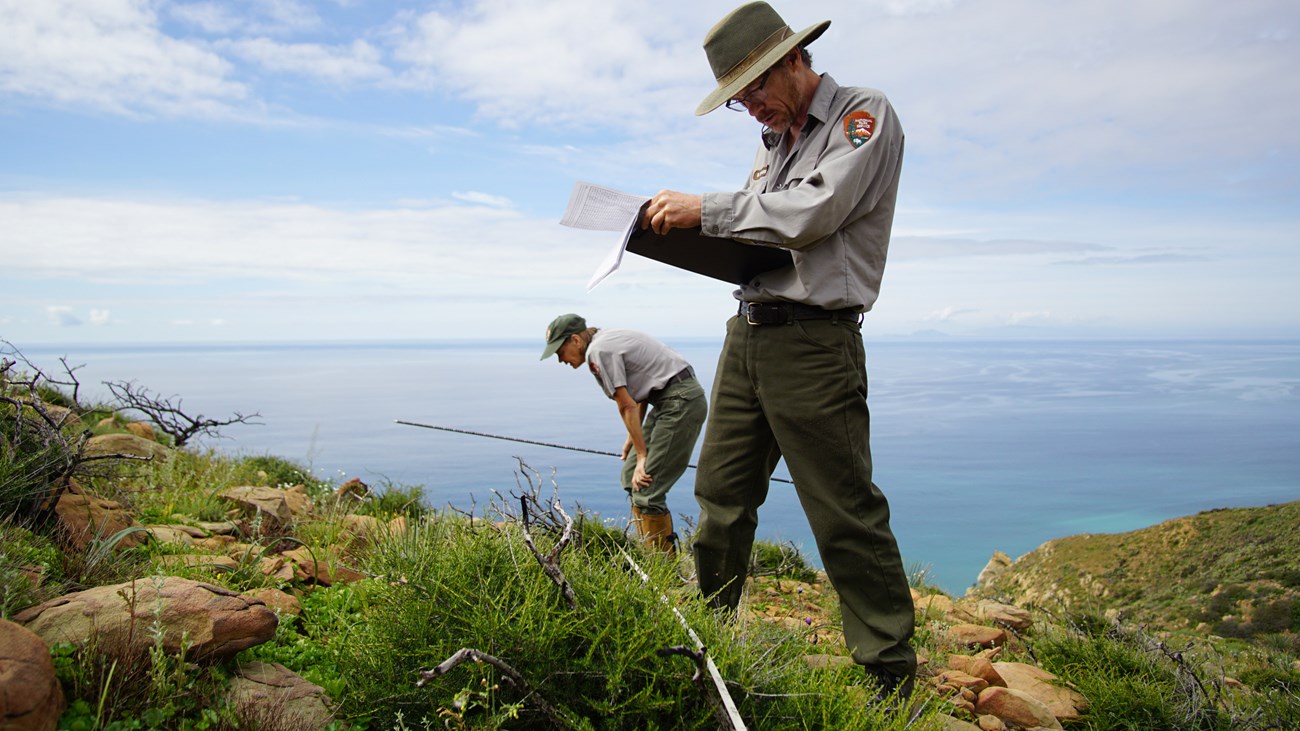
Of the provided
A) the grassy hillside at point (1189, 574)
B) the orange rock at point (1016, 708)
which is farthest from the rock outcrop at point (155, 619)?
the grassy hillside at point (1189, 574)

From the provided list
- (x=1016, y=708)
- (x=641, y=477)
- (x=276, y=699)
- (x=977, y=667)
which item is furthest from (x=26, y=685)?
(x=641, y=477)

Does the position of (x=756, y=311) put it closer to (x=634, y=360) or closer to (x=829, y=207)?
(x=829, y=207)

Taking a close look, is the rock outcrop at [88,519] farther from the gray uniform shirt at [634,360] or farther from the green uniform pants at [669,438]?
the green uniform pants at [669,438]

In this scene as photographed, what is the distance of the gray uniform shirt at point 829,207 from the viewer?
265 cm

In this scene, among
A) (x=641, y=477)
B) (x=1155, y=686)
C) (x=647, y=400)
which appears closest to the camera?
(x=1155, y=686)

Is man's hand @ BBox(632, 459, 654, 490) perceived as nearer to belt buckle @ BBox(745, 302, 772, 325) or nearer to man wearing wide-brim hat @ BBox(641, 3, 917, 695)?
man wearing wide-brim hat @ BBox(641, 3, 917, 695)

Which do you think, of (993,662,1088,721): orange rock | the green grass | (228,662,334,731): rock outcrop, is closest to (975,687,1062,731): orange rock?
(993,662,1088,721): orange rock

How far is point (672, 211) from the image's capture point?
2.69 meters

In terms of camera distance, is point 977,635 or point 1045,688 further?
point 977,635

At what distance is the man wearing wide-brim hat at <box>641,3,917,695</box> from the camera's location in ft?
8.82

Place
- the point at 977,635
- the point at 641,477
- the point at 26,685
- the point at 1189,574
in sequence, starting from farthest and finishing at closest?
the point at 1189,574, the point at 641,477, the point at 977,635, the point at 26,685

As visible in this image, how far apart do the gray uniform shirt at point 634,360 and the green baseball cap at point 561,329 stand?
0.21 meters

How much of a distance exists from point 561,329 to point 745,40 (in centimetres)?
367

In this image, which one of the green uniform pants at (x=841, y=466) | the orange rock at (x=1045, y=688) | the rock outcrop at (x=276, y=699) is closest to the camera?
the rock outcrop at (x=276, y=699)
